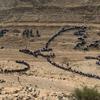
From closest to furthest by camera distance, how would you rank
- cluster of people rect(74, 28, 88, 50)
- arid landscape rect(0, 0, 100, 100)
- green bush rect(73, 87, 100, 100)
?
green bush rect(73, 87, 100, 100)
arid landscape rect(0, 0, 100, 100)
cluster of people rect(74, 28, 88, 50)

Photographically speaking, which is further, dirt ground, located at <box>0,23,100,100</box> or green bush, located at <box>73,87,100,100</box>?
dirt ground, located at <box>0,23,100,100</box>

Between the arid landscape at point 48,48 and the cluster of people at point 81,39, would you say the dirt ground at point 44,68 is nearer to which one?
the arid landscape at point 48,48

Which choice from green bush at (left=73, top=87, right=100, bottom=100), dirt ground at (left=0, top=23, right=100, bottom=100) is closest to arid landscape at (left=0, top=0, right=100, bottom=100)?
dirt ground at (left=0, top=23, right=100, bottom=100)

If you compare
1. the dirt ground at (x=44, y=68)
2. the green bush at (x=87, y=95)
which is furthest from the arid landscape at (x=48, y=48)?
the green bush at (x=87, y=95)

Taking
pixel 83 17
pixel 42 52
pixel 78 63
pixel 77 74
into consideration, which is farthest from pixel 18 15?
pixel 77 74

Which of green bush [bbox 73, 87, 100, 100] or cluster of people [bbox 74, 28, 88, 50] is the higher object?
green bush [bbox 73, 87, 100, 100]

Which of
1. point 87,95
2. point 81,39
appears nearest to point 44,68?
point 81,39

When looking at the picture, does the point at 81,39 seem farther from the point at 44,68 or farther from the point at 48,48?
the point at 44,68

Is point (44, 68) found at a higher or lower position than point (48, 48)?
lower

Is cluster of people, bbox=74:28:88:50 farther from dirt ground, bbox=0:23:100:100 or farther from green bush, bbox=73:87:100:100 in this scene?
green bush, bbox=73:87:100:100

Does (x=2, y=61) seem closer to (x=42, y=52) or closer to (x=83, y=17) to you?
(x=42, y=52)
